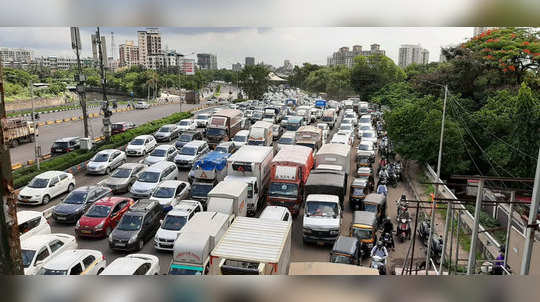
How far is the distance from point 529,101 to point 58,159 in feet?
60.3

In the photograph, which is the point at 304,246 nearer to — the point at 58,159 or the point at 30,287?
the point at 30,287

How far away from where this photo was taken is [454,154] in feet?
53.3

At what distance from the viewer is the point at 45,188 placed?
42.2 ft

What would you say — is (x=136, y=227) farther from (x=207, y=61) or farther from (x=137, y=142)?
(x=207, y=61)

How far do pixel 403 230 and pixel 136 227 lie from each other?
22.7ft

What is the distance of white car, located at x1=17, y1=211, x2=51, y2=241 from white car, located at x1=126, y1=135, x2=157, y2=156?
882 cm

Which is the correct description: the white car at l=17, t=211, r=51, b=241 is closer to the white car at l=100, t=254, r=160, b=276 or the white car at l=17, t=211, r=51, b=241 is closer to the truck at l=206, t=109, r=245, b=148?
the white car at l=100, t=254, r=160, b=276

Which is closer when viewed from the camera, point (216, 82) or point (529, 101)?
point (529, 101)

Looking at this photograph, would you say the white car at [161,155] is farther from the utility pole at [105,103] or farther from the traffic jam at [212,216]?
the utility pole at [105,103]

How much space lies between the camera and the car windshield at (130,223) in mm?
10070

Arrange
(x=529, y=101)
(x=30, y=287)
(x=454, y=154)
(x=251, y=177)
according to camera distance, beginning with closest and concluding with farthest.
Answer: (x=30, y=287) < (x=251, y=177) < (x=529, y=101) < (x=454, y=154)

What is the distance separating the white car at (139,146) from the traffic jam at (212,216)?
4.52ft

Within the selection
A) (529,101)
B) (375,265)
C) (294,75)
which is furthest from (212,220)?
(294,75)
